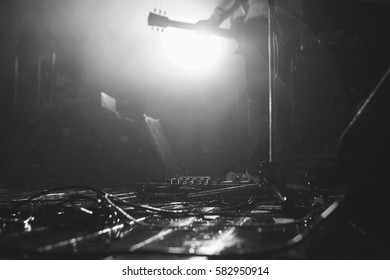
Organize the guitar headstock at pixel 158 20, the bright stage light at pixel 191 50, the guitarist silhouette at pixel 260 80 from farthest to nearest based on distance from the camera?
the bright stage light at pixel 191 50 → the guitar headstock at pixel 158 20 → the guitarist silhouette at pixel 260 80

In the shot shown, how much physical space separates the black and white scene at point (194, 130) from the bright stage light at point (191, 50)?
0.04 metres

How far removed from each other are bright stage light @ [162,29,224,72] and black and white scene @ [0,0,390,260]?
4cm

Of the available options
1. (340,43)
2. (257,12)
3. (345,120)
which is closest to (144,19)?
(257,12)

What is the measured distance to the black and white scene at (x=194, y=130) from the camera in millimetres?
827

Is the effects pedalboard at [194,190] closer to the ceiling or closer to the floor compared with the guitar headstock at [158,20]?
closer to the floor

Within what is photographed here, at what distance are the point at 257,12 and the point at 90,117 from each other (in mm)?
2342

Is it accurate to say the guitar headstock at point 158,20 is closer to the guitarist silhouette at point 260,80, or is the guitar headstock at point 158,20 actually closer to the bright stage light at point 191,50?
the guitarist silhouette at point 260,80

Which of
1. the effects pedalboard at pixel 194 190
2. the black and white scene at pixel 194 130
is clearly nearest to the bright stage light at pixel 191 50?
the black and white scene at pixel 194 130

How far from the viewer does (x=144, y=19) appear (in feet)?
16.9

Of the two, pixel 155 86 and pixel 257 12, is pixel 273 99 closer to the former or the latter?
pixel 257 12

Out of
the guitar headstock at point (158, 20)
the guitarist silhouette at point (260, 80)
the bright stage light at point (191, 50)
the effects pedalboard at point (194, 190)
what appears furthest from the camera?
the bright stage light at point (191, 50)

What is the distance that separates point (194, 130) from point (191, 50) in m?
1.42

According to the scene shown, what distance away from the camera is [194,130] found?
18.3 ft

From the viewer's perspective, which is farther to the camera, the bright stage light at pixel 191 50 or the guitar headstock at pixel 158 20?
the bright stage light at pixel 191 50
